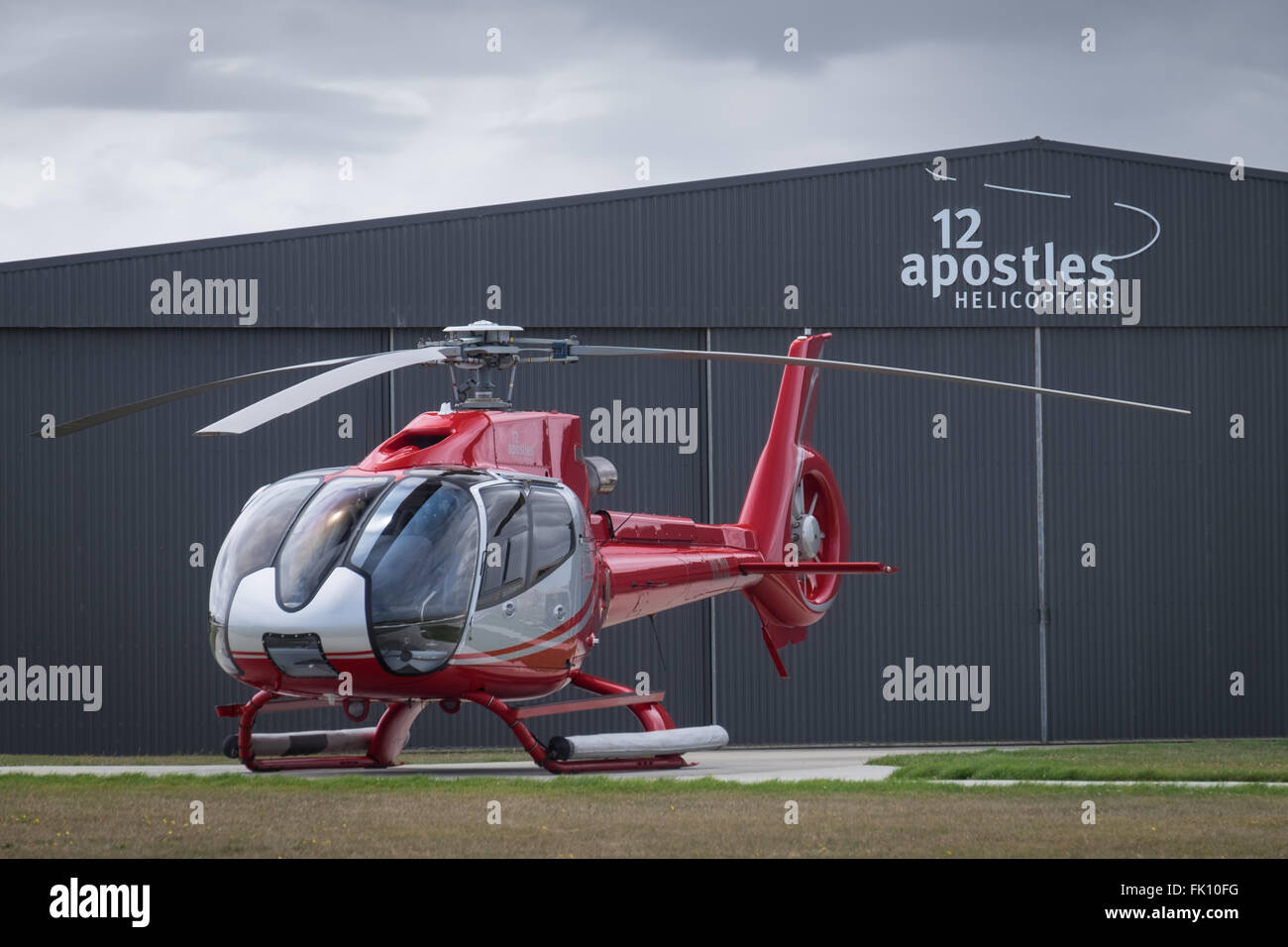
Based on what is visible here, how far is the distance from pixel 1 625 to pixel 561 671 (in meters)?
10.5

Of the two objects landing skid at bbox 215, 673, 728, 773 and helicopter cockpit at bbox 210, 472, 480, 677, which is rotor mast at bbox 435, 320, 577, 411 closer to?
helicopter cockpit at bbox 210, 472, 480, 677

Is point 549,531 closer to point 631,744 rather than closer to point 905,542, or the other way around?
point 631,744

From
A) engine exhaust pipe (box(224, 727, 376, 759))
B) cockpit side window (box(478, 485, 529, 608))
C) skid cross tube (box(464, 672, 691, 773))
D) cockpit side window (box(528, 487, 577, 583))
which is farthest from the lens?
engine exhaust pipe (box(224, 727, 376, 759))

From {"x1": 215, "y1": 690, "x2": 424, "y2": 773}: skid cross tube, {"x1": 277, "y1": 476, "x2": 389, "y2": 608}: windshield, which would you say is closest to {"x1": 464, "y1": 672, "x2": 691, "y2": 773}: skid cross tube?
{"x1": 215, "y1": 690, "x2": 424, "y2": 773}: skid cross tube

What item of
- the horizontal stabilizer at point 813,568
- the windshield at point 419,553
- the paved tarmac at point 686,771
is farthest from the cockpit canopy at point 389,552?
the horizontal stabilizer at point 813,568

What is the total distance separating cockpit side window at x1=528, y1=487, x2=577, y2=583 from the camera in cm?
1256

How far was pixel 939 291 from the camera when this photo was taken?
21797mm

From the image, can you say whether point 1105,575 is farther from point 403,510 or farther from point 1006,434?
point 403,510

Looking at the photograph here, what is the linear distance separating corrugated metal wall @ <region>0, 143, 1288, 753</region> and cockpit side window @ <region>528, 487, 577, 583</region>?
8.13m

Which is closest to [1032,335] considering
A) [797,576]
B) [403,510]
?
[797,576]

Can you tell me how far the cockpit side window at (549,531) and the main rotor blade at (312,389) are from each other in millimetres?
1374

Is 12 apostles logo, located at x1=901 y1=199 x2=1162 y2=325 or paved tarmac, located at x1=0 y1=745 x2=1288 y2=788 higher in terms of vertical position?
12 apostles logo, located at x1=901 y1=199 x2=1162 y2=325

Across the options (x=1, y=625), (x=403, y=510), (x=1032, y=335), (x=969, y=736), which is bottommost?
(x=969, y=736)

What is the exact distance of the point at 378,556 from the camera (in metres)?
11.5
